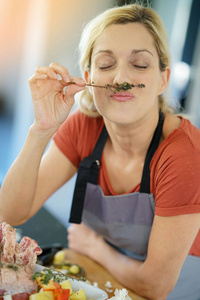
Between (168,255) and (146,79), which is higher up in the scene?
(146,79)

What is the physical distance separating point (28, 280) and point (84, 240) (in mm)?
856

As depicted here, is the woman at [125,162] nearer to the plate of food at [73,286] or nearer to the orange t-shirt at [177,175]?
the orange t-shirt at [177,175]

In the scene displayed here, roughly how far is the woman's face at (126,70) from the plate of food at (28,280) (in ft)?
2.10

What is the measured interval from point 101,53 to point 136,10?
0.25 meters

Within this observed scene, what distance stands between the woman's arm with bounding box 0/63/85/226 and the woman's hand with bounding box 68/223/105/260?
279 mm

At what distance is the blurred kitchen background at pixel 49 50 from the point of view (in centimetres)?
332

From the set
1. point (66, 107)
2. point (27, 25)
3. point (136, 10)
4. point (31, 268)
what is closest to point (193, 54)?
point (27, 25)

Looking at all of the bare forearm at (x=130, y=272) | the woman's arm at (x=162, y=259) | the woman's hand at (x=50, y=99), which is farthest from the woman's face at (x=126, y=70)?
the bare forearm at (x=130, y=272)

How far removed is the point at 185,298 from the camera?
1554mm

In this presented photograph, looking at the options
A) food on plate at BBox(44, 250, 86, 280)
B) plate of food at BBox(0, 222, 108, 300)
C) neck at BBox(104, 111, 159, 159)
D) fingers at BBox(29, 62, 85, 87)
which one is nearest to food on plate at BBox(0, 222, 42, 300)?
plate of food at BBox(0, 222, 108, 300)

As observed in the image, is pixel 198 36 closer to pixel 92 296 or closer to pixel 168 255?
pixel 168 255

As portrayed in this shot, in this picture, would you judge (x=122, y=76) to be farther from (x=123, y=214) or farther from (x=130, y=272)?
(x=130, y=272)

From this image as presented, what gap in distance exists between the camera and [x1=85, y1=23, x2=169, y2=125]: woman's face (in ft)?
4.52

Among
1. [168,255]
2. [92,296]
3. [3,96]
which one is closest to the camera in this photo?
[92,296]
